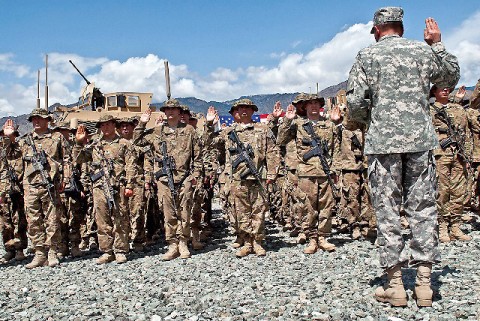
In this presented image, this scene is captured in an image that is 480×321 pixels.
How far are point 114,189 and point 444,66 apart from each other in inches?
201

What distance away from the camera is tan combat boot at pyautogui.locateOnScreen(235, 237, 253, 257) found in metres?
6.68

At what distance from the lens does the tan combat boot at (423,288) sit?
359 cm

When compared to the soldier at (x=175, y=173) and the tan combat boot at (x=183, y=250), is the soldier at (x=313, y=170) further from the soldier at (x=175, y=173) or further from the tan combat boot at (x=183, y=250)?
the tan combat boot at (x=183, y=250)

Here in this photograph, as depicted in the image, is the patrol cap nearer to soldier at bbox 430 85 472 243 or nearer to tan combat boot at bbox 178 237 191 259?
tan combat boot at bbox 178 237 191 259

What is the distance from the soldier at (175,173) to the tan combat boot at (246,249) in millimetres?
828

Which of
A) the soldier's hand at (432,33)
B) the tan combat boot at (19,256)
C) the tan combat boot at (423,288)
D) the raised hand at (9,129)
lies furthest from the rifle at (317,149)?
the tan combat boot at (19,256)

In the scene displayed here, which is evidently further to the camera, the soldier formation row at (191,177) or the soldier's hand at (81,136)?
the soldier's hand at (81,136)

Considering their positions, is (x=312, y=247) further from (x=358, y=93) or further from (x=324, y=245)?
(x=358, y=93)

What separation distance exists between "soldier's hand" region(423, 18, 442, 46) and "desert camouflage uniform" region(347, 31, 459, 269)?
113 mm

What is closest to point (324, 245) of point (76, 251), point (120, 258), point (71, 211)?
point (120, 258)

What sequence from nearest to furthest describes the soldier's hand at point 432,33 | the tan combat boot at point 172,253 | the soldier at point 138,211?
the soldier's hand at point 432,33 < the tan combat boot at point 172,253 < the soldier at point 138,211

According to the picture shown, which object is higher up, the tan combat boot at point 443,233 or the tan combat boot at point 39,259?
the tan combat boot at point 443,233

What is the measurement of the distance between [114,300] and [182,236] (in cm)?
241

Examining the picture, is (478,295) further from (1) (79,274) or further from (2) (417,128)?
(1) (79,274)
